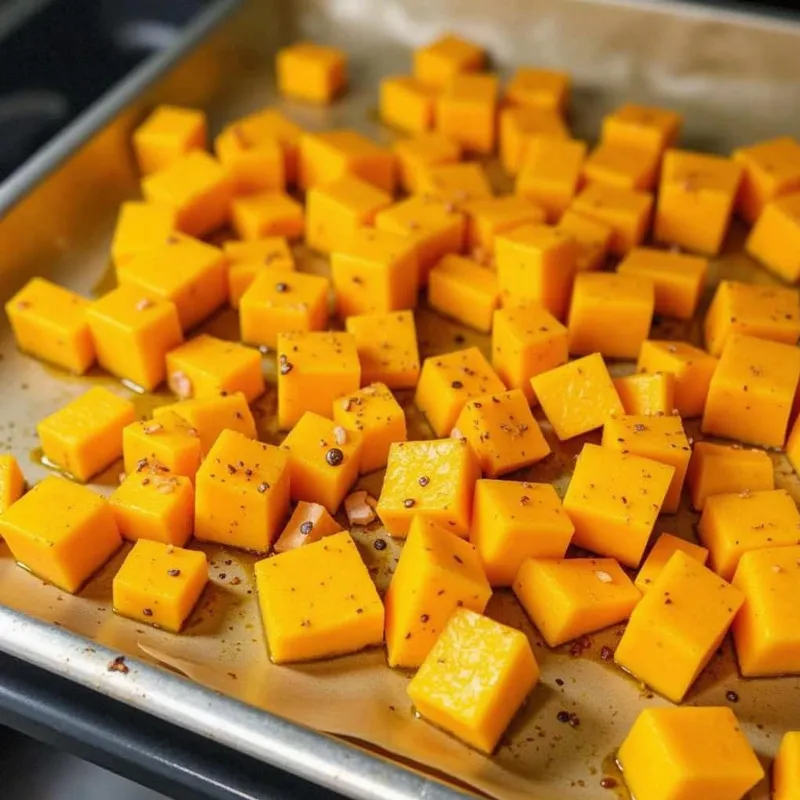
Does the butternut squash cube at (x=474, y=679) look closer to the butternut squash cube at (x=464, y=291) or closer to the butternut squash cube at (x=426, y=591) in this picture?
the butternut squash cube at (x=426, y=591)

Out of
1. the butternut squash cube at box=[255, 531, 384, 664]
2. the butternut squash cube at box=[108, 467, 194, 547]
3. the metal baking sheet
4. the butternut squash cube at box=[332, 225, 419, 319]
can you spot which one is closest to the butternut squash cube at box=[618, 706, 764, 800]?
the metal baking sheet

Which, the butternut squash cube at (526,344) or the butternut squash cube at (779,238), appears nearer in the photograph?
the butternut squash cube at (526,344)

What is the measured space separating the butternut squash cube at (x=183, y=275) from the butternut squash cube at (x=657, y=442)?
3.49ft

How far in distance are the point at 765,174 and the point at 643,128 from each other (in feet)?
1.24

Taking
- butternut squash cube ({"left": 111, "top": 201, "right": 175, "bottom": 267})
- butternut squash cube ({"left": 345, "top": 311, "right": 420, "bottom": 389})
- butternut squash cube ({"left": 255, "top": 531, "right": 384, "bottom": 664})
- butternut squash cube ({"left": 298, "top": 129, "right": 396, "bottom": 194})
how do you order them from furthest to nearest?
butternut squash cube ({"left": 298, "top": 129, "right": 396, "bottom": 194}) → butternut squash cube ({"left": 111, "top": 201, "right": 175, "bottom": 267}) → butternut squash cube ({"left": 345, "top": 311, "right": 420, "bottom": 389}) → butternut squash cube ({"left": 255, "top": 531, "right": 384, "bottom": 664})

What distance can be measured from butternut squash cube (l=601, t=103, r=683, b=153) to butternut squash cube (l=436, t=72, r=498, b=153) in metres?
0.35

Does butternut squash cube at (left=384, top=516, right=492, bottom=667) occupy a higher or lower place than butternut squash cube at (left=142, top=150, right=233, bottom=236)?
lower

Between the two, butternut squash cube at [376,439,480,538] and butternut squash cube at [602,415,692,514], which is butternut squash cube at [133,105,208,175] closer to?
butternut squash cube at [376,439,480,538]

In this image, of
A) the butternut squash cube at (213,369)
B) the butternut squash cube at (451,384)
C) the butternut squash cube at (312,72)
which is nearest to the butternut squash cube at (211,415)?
the butternut squash cube at (213,369)

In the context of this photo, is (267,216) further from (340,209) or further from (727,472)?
(727,472)

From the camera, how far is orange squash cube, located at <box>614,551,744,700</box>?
68.2 inches

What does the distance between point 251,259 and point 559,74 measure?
1.23 meters

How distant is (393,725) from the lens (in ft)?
5.64

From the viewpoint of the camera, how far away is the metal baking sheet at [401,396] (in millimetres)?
1639
